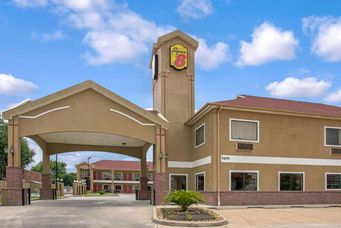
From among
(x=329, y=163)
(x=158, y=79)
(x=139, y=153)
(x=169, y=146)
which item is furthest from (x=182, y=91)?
(x=329, y=163)

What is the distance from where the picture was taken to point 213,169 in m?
27.0

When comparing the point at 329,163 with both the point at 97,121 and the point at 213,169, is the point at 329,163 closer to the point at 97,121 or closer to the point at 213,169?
the point at 213,169

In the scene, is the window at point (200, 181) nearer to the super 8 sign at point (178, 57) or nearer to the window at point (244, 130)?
the window at point (244, 130)

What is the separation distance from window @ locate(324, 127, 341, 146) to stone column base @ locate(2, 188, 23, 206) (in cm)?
1963

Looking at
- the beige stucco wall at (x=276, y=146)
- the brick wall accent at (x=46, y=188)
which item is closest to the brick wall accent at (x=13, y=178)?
the beige stucco wall at (x=276, y=146)

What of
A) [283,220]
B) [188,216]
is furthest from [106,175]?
[188,216]

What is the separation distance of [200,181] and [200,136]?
10.1 ft

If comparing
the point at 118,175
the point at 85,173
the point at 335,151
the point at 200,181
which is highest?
the point at 335,151

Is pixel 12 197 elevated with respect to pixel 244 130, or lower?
lower

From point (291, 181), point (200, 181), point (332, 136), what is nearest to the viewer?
point (291, 181)

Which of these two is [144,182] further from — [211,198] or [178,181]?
[211,198]

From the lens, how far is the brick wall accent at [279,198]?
87.7 ft

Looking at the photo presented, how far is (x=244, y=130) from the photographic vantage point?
91.9ft

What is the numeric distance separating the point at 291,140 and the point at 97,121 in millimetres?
12391
